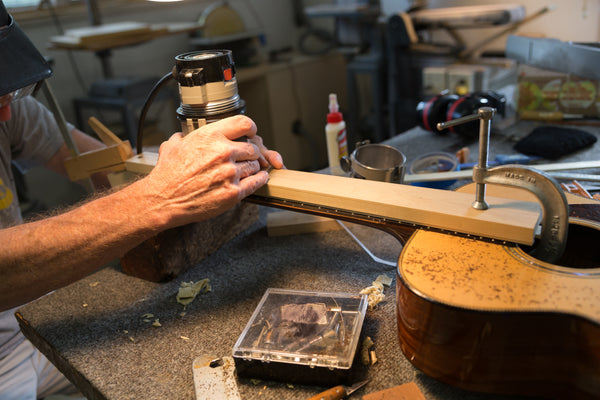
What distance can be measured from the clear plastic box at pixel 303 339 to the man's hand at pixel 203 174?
220 millimetres

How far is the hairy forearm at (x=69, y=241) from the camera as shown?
0.81m

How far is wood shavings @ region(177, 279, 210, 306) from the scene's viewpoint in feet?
3.09

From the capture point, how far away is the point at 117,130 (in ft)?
9.60

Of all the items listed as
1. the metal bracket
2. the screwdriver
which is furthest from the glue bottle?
the screwdriver

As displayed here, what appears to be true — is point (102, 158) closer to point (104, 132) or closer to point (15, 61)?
point (104, 132)

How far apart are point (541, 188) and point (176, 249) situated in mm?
729

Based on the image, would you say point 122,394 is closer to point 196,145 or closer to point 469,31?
point 196,145

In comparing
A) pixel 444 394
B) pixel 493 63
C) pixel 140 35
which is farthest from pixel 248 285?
pixel 140 35

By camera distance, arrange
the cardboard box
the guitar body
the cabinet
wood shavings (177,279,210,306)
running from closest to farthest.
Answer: the guitar body
wood shavings (177,279,210,306)
the cardboard box
the cabinet

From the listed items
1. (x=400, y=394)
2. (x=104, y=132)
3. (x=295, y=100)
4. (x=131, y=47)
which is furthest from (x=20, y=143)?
(x=295, y=100)

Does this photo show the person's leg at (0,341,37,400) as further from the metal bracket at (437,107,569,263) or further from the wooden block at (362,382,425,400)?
the metal bracket at (437,107,569,263)

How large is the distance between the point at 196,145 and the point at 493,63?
1.84 metres

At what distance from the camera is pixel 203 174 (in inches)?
33.0

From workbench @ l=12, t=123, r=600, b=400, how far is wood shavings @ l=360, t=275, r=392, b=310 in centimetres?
1
